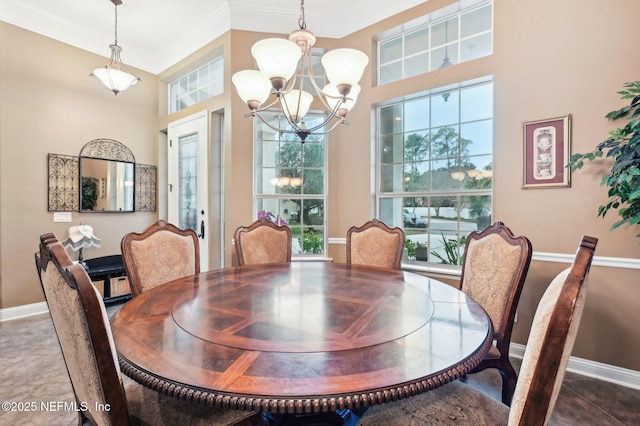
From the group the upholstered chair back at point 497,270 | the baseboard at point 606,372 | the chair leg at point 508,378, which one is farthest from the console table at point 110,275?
the baseboard at point 606,372

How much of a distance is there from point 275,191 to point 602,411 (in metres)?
3.22

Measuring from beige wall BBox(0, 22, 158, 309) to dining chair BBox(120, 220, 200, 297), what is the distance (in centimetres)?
253

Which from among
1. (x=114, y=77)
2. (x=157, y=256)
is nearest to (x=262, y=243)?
(x=157, y=256)

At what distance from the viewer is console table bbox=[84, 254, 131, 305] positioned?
3.46 m

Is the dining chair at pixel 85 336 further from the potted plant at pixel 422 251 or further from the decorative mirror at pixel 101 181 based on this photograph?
the decorative mirror at pixel 101 181

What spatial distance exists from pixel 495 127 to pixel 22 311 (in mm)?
5276

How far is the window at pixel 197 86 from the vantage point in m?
3.83

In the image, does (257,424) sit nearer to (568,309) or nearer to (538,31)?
(568,309)

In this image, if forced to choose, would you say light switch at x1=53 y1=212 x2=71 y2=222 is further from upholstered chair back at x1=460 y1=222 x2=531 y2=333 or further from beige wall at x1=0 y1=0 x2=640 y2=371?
upholstered chair back at x1=460 y1=222 x2=531 y2=333

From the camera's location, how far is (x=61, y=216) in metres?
3.63

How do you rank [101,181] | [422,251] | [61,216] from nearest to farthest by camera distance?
[422,251]
[61,216]
[101,181]

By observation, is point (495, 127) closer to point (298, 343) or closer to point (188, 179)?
point (298, 343)

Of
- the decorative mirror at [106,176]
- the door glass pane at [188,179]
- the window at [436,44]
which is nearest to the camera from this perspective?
the window at [436,44]

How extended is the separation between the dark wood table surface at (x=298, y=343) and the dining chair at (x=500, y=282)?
0.87ft
